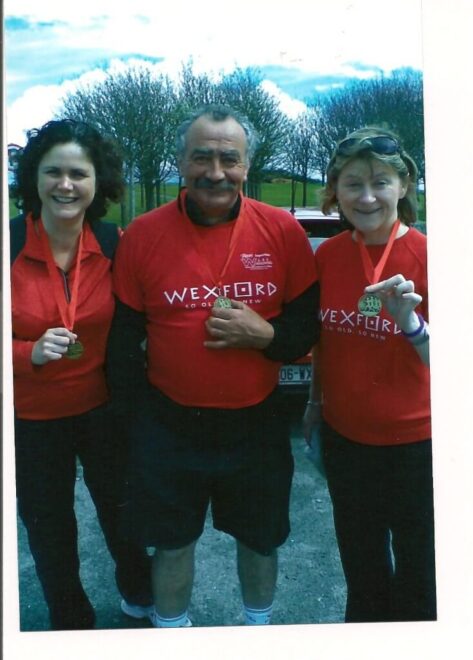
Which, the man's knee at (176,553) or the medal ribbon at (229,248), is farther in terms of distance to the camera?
the man's knee at (176,553)

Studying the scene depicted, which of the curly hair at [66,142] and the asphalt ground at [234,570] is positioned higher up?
the curly hair at [66,142]

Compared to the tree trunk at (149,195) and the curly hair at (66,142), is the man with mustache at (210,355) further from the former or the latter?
the curly hair at (66,142)

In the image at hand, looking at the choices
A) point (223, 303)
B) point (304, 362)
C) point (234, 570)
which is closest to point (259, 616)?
point (234, 570)

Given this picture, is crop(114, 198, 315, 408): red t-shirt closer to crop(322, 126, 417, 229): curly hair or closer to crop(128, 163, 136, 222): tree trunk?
crop(128, 163, 136, 222): tree trunk

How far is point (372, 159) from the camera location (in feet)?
9.37

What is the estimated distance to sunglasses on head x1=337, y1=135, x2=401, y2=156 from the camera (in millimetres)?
2875

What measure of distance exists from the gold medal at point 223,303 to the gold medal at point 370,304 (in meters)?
0.52

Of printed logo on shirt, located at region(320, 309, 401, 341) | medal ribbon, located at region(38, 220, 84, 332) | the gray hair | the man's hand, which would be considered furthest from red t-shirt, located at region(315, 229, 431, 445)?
medal ribbon, located at region(38, 220, 84, 332)

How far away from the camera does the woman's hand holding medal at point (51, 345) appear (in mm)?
2861

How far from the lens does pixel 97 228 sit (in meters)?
2.92

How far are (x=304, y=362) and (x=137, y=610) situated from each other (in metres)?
1.27

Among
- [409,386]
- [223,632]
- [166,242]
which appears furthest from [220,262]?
[223,632]

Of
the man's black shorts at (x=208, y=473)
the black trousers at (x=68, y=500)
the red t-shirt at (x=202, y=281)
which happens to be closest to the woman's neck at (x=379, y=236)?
the red t-shirt at (x=202, y=281)

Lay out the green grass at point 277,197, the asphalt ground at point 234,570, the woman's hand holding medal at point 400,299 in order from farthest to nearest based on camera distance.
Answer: the asphalt ground at point 234,570, the green grass at point 277,197, the woman's hand holding medal at point 400,299
